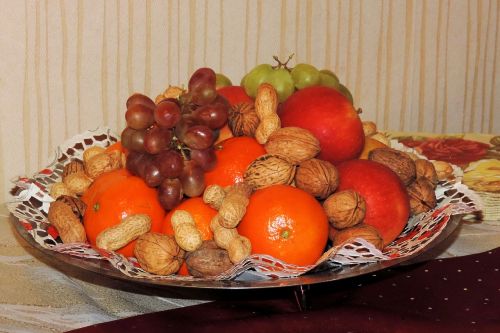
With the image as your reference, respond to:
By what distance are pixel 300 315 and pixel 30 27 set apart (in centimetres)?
117

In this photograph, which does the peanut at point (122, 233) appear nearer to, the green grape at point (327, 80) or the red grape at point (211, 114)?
the red grape at point (211, 114)

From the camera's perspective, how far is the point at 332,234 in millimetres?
860

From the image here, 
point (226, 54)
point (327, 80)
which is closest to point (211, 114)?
point (327, 80)

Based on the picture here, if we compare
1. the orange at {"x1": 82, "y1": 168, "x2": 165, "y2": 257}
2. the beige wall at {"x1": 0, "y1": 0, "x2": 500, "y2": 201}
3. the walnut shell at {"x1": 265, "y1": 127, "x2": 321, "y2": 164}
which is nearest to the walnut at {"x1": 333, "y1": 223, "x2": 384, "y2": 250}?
the walnut shell at {"x1": 265, "y1": 127, "x2": 321, "y2": 164}

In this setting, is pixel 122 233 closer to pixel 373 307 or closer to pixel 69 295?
pixel 69 295

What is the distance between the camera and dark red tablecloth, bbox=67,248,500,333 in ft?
2.38

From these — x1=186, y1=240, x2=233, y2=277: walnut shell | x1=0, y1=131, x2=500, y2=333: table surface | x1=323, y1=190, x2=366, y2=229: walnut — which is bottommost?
x1=0, y1=131, x2=500, y2=333: table surface

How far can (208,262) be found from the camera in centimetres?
78

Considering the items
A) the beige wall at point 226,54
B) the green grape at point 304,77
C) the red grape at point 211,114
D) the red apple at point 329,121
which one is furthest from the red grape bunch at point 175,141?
the beige wall at point 226,54

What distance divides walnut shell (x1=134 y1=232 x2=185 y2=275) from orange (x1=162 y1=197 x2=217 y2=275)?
0.8 inches

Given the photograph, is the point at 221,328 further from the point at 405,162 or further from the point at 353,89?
the point at 353,89

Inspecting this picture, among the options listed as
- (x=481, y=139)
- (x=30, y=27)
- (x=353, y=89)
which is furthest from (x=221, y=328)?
(x=353, y=89)

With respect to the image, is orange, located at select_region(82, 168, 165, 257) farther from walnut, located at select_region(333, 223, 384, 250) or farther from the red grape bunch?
walnut, located at select_region(333, 223, 384, 250)

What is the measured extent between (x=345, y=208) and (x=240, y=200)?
0.39 feet
